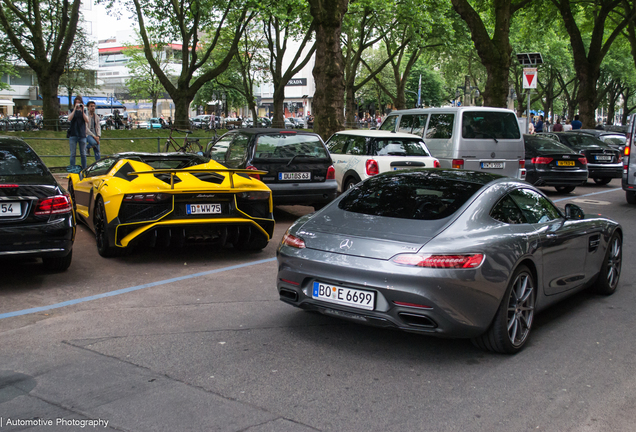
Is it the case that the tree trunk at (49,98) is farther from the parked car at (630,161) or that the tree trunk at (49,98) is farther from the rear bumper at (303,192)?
the parked car at (630,161)

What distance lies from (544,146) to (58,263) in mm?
13625

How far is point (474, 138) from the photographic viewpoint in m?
13.5

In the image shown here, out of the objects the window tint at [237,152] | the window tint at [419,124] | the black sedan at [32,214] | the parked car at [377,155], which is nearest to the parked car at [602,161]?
the window tint at [419,124]

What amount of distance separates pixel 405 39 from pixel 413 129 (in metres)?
26.2

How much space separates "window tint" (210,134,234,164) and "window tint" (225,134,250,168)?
0.20 meters

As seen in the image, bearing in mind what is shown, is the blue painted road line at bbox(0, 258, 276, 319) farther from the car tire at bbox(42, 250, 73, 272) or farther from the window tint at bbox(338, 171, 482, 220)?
the window tint at bbox(338, 171, 482, 220)

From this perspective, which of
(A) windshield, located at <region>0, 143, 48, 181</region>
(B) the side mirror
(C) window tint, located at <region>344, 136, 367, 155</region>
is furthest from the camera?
(C) window tint, located at <region>344, 136, 367, 155</region>

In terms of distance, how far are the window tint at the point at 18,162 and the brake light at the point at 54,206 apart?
51cm

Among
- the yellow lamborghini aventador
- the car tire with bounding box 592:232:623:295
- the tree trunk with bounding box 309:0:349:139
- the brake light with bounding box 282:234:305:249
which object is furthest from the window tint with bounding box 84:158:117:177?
the tree trunk with bounding box 309:0:349:139

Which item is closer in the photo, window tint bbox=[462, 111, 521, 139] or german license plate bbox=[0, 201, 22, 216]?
german license plate bbox=[0, 201, 22, 216]

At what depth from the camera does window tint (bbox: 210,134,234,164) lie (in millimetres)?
11461

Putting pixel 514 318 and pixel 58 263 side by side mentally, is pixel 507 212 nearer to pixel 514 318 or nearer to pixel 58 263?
pixel 514 318

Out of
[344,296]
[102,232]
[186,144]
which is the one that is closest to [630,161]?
[102,232]

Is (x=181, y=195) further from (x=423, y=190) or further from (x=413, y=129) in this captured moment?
(x=413, y=129)
